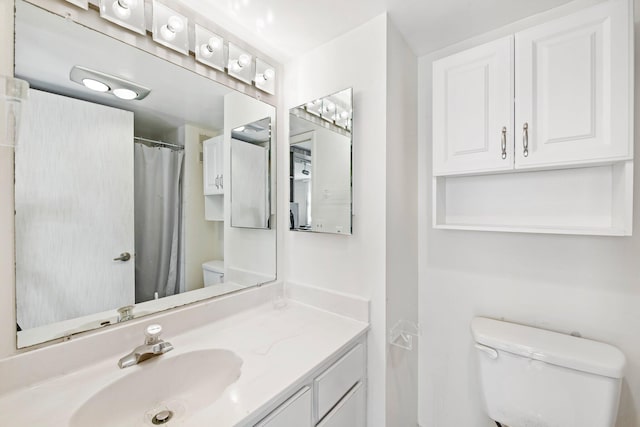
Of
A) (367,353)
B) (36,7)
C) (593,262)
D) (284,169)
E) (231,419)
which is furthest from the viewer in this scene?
(284,169)

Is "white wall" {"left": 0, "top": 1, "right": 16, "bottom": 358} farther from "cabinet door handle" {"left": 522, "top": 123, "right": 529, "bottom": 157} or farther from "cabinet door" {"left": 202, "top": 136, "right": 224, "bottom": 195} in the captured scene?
"cabinet door handle" {"left": 522, "top": 123, "right": 529, "bottom": 157}

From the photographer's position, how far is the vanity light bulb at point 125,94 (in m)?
0.95

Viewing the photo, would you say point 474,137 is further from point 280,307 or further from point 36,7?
point 36,7

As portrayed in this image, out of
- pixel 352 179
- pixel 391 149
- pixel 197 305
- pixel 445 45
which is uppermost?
pixel 445 45

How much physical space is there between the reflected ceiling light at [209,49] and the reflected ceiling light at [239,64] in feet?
0.15

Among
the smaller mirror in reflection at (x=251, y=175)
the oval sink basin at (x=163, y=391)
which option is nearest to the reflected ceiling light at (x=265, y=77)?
the smaller mirror in reflection at (x=251, y=175)

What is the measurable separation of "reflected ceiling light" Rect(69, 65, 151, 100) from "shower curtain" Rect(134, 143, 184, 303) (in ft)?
0.63

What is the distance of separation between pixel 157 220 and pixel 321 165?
809 mm

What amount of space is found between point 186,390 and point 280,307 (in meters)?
0.58

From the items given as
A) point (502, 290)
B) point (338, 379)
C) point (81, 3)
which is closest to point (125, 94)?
point (81, 3)

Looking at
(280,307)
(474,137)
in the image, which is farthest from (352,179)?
(280,307)

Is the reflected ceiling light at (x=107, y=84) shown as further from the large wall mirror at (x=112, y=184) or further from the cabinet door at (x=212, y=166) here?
the cabinet door at (x=212, y=166)

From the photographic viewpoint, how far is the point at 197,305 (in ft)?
3.74

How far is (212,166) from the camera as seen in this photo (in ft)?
4.05
